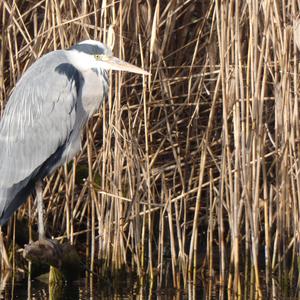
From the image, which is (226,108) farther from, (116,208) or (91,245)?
(91,245)

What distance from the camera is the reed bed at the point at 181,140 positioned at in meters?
4.39

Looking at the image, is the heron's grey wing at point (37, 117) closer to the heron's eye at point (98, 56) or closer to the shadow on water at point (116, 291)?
the heron's eye at point (98, 56)

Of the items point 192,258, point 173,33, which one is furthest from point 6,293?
point 173,33

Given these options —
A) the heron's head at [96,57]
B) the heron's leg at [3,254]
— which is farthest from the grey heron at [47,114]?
the heron's leg at [3,254]

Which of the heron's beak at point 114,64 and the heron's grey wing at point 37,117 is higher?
the heron's beak at point 114,64

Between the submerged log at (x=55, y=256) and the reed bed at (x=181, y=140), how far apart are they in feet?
2.75

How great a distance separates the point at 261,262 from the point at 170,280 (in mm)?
633

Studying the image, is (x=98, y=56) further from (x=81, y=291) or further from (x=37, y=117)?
(x=81, y=291)

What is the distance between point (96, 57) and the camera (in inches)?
177

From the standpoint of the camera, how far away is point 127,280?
189 inches

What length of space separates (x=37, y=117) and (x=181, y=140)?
1.23 metres

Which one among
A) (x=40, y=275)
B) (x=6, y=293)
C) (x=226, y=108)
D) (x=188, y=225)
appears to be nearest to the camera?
(x=226, y=108)

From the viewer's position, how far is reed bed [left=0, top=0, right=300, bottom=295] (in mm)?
4387

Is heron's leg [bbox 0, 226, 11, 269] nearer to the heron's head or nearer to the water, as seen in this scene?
the water
